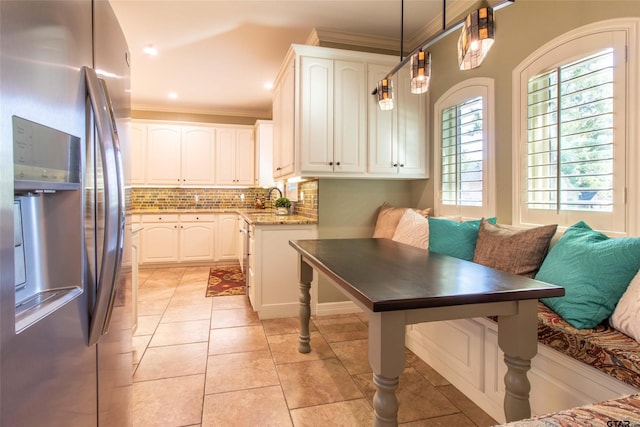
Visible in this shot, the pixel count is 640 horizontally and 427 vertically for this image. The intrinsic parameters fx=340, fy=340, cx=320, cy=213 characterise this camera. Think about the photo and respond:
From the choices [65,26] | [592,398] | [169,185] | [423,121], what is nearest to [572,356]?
[592,398]

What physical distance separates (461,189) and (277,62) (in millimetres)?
2600

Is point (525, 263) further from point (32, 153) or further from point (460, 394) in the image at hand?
point (32, 153)

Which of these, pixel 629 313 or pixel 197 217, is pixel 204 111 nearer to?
pixel 197 217

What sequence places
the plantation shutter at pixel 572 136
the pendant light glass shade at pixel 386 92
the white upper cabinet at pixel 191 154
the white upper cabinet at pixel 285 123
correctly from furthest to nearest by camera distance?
1. the white upper cabinet at pixel 191 154
2. the white upper cabinet at pixel 285 123
3. the pendant light glass shade at pixel 386 92
4. the plantation shutter at pixel 572 136

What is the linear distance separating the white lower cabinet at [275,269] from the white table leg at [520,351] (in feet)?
6.91

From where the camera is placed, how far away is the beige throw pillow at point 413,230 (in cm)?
274

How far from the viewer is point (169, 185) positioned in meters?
5.69

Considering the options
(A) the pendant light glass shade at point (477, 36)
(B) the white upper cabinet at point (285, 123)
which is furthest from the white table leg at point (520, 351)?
(B) the white upper cabinet at point (285, 123)

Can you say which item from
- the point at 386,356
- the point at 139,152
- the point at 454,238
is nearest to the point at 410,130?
the point at 454,238

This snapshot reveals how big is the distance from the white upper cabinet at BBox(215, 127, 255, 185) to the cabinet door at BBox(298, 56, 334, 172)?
10.3 feet

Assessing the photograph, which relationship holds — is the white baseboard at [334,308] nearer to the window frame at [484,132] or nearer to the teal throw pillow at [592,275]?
the window frame at [484,132]

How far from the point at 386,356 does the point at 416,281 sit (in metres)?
0.34

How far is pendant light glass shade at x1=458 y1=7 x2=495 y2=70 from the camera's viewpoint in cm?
128

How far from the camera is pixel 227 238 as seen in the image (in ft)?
19.0
